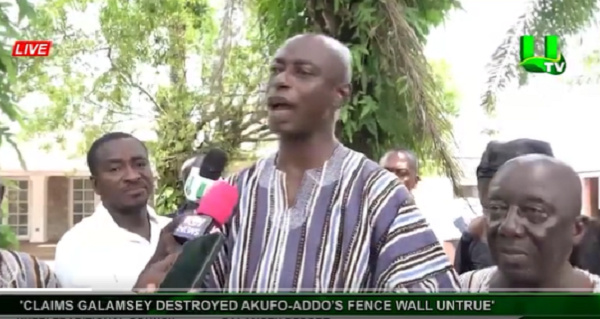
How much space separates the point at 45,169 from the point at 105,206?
19 cm

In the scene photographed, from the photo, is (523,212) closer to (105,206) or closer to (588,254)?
(588,254)

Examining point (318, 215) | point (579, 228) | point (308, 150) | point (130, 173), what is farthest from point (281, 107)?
point (579, 228)

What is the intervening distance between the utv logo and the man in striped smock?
0.53 m

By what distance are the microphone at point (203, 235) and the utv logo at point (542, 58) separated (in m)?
0.89

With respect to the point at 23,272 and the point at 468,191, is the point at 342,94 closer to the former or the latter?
the point at 468,191

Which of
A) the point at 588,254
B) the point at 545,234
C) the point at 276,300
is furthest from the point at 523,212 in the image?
the point at 276,300

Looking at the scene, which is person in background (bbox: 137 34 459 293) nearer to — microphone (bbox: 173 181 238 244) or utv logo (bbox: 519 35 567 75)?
microphone (bbox: 173 181 238 244)

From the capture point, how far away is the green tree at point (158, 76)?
2055 mm

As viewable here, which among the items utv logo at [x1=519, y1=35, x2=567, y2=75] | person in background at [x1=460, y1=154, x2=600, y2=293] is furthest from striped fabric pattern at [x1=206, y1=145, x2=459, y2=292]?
utv logo at [x1=519, y1=35, x2=567, y2=75]

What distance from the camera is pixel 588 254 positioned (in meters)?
1.97

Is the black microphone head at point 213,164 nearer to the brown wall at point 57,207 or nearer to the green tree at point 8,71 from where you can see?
the brown wall at point 57,207

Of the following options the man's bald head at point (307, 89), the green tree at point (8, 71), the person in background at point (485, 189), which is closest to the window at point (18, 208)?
the green tree at point (8, 71)

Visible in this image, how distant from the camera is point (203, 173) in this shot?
202 centimetres

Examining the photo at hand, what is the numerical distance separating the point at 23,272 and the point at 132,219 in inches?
13.4
